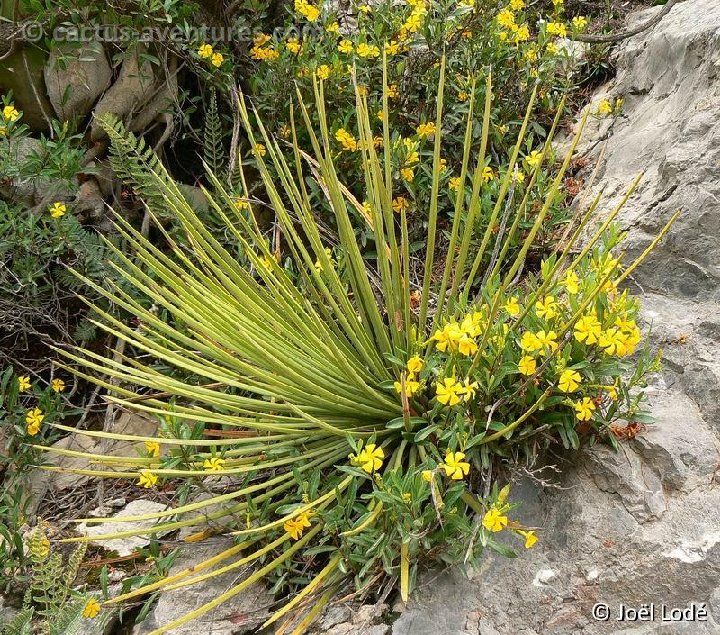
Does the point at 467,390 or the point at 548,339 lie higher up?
the point at 548,339

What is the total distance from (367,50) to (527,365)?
5.51 ft

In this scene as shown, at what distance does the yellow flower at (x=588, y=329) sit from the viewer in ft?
4.23

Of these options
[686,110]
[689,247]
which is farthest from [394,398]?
[686,110]

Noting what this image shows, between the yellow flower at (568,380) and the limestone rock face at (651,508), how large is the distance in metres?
0.24

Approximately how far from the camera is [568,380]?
130 centimetres

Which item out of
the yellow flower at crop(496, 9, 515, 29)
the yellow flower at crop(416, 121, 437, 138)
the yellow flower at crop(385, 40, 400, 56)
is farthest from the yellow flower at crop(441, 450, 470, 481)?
the yellow flower at crop(496, 9, 515, 29)

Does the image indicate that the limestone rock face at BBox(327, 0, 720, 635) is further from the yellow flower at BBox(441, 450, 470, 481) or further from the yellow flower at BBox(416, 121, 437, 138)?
the yellow flower at BBox(416, 121, 437, 138)

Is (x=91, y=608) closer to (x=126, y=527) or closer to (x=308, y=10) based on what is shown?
(x=126, y=527)

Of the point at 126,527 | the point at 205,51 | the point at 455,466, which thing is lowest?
the point at 126,527

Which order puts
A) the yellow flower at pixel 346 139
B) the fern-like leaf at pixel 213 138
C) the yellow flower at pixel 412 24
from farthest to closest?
the fern-like leaf at pixel 213 138
the yellow flower at pixel 412 24
the yellow flower at pixel 346 139

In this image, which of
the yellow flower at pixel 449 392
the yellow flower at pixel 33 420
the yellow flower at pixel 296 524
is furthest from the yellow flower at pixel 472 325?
the yellow flower at pixel 33 420

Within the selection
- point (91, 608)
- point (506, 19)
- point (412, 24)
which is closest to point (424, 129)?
point (412, 24)

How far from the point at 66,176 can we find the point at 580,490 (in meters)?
2.05

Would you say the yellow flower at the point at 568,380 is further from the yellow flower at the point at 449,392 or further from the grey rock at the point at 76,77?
the grey rock at the point at 76,77
